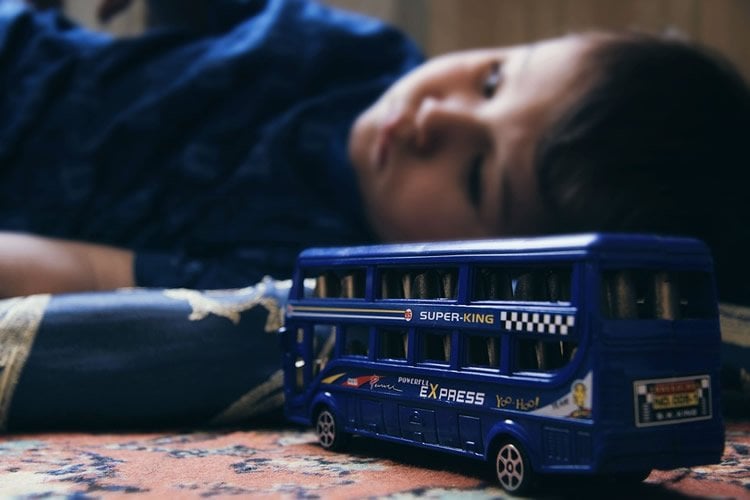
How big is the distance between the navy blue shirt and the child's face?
0.11 m

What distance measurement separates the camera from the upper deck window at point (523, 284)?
0.66m

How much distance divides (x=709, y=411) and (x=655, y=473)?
0.10m

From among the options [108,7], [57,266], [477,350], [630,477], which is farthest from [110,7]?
[630,477]

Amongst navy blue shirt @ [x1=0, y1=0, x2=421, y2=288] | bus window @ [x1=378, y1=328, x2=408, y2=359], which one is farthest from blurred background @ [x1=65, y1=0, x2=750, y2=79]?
bus window @ [x1=378, y1=328, x2=408, y2=359]

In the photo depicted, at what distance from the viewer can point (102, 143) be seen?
1.44 metres

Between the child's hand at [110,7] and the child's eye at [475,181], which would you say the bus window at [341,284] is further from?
the child's hand at [110,7]

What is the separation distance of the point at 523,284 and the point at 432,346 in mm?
117

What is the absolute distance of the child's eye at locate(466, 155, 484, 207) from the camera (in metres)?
1.34

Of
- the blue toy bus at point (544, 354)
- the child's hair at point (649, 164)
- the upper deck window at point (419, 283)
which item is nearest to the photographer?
the blue toy bus at point (544, 354)

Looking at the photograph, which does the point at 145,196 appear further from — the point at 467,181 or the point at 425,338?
the point at 425,338

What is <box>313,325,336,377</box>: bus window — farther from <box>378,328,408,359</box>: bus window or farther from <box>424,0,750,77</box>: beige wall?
<box>424,0,750,77</box>: beige wall

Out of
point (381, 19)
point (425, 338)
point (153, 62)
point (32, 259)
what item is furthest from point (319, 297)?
point (381, 19)

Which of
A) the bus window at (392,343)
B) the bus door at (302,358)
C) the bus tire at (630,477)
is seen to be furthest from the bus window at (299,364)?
the bus tire at (630,477)

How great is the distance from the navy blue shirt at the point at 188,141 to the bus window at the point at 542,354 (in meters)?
0.71
